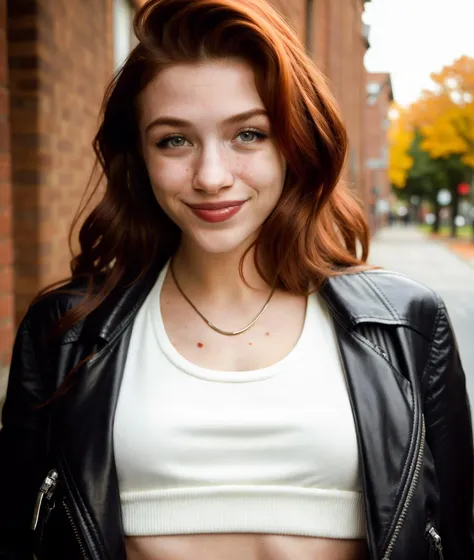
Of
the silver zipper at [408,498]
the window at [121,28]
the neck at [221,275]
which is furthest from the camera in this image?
the window at [121,28]

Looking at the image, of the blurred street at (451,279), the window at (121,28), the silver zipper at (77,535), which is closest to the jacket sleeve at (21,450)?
the silver zipper at (77,535)

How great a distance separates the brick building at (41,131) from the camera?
3578mm

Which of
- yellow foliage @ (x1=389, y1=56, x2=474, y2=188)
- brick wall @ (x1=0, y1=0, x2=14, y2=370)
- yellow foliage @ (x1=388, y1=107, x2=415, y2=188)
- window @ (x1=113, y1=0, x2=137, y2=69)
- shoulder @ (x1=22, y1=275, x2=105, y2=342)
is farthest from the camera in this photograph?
yellow foliage @ (x1=388, y1=107, x2=415, y2=188)

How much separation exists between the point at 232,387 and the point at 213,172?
523 millimetres

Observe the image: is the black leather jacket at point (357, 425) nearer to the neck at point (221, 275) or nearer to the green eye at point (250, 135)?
the neck at point (221, 275)

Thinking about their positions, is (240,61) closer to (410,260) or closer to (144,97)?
(144,97)

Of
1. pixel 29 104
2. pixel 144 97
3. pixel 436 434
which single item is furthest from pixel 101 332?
pixel 29 104

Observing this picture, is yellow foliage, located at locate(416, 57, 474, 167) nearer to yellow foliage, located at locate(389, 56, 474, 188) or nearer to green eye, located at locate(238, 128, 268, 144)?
yellow foliage, located at locate(389, 56, 474, 188)

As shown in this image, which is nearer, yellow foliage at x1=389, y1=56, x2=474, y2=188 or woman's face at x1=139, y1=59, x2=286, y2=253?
woman's face at x1=139, y1=59, x2=286, y2=253

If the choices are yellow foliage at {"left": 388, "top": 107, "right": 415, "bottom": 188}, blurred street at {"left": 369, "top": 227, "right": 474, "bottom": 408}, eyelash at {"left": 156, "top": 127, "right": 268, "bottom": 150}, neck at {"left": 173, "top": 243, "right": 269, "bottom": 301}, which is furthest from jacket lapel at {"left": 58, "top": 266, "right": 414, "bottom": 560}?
yellow foliage at {"left": 388, "top": 107, "right": 415, "bottom": 188}

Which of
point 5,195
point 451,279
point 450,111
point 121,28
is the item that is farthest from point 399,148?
point 5,195

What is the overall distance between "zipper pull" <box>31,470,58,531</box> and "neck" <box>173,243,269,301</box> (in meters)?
0.62

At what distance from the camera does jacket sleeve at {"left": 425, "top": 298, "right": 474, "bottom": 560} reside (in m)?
1.82

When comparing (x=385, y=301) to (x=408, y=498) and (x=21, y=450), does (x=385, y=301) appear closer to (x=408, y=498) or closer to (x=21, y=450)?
(x=408, y=498)
